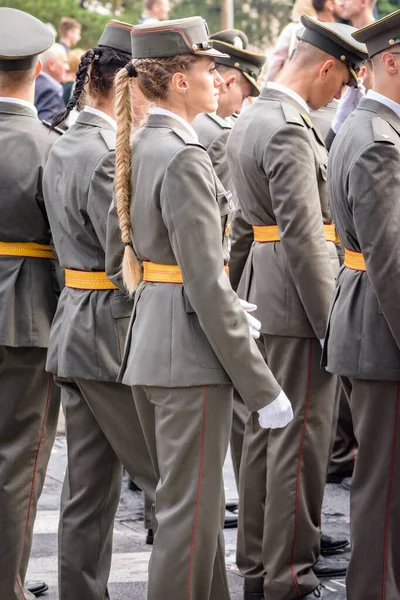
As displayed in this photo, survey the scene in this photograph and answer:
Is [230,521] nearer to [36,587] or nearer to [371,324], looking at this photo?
[36,587]

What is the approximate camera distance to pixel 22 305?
4738 millimetres

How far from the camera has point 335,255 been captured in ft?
16.2

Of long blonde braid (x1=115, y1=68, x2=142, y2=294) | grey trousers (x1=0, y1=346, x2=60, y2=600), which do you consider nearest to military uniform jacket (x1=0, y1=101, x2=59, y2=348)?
grey trousers (x1=0, y1=346, x2=60, y2=600)

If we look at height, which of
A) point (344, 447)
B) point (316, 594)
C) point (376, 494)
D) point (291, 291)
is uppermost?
point (291, 291)

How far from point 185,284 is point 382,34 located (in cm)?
113

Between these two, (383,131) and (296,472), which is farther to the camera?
(296,472)

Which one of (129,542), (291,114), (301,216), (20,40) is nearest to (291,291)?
(301,216)

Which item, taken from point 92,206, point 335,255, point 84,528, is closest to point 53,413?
point 84,528

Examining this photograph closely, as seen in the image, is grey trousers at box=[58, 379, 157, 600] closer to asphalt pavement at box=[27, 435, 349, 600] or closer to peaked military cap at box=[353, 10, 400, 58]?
asphalt pavement at box=[27, 435, 349, 600]

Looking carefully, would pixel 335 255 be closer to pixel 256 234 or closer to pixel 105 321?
pixel 256 234

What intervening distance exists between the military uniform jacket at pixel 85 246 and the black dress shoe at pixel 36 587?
100 cm

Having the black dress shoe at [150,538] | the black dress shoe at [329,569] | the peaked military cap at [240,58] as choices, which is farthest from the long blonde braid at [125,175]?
the peaked military cap at [240,58]

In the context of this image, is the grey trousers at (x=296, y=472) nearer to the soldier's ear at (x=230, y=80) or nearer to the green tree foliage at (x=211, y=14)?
the soldier's ear at (x=230, y=80)

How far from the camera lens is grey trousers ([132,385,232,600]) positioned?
3799 mm
